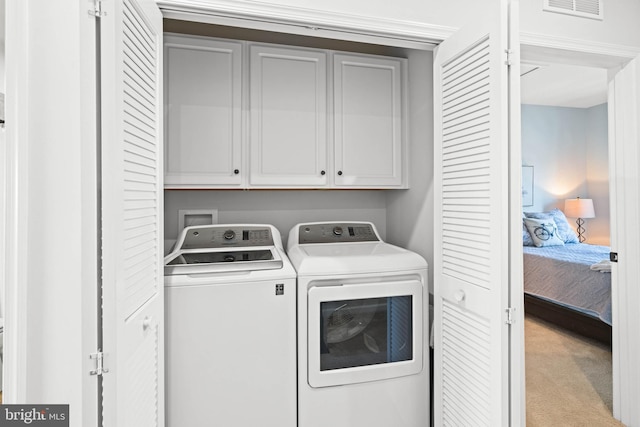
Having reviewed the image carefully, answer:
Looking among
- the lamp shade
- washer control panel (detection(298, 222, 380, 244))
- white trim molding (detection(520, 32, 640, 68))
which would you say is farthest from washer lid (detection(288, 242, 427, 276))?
the lamp shade

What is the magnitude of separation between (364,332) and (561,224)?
13.7 feet

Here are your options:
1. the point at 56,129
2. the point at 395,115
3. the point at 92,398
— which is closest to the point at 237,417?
the point at 92,398

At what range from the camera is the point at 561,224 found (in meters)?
4.84

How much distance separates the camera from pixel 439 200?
174 centimetres

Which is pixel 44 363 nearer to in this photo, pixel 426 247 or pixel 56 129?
pixel 56 129

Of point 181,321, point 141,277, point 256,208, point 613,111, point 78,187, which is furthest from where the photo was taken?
point 256,208

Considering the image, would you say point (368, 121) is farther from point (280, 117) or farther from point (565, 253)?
point (565, 253)

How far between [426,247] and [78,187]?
1774mm

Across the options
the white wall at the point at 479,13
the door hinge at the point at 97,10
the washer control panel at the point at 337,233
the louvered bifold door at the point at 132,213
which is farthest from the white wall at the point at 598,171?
the door hinge at the point at 97,10

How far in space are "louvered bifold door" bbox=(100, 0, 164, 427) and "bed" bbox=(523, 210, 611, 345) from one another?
125 inches

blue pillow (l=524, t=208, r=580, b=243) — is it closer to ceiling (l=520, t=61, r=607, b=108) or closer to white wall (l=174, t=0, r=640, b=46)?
ceiling (l=520, t=61, r=607, b=108)

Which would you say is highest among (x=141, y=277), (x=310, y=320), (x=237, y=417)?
(x=141, y=277)

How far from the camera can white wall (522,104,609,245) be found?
5.19m

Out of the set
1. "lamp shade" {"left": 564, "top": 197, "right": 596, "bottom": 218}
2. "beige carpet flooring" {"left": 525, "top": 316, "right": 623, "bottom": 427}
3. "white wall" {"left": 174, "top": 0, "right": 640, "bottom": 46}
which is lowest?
"beige carpet flooring" {"left": 525, "top": 316, "right": 623, "bottom": 427}
